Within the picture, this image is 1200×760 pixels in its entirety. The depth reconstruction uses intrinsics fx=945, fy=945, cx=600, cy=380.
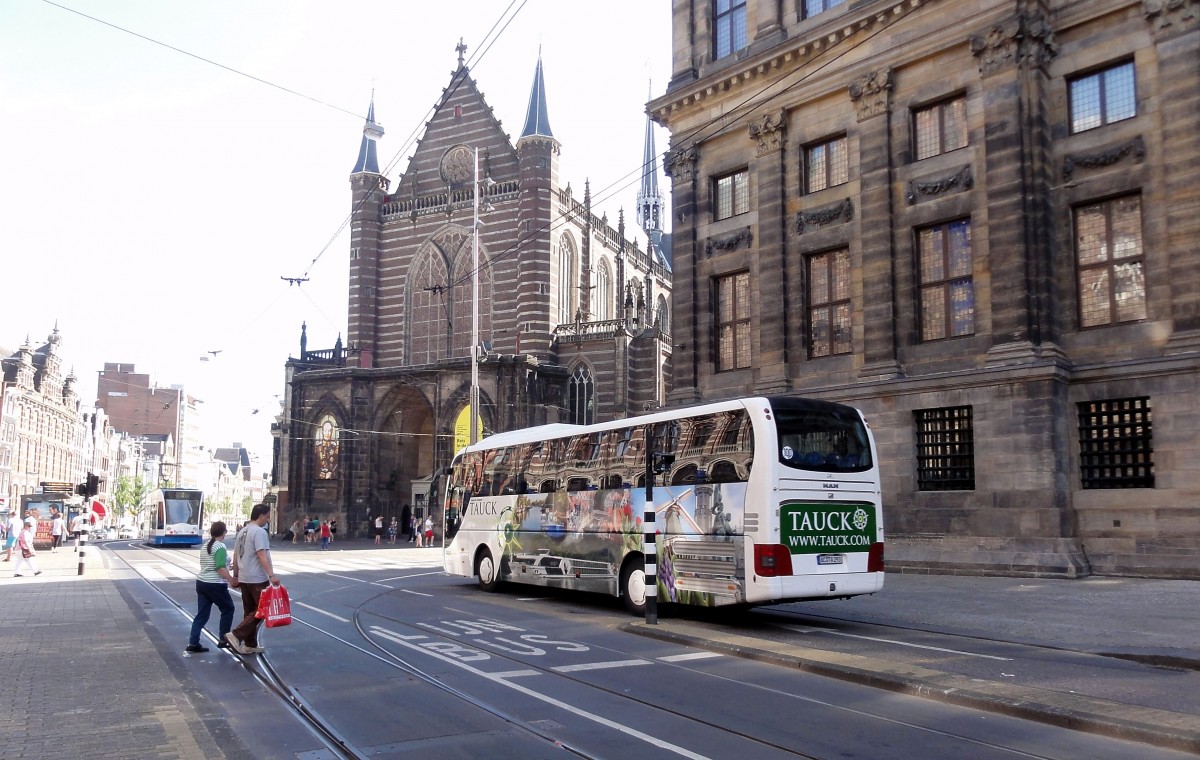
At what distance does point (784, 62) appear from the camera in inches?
1013

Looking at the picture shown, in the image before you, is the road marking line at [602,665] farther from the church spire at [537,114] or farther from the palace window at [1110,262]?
the church spire at [537,114]

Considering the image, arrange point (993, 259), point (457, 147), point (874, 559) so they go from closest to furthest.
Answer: point (874, 559) → point (993, 259) → point (457, 147)

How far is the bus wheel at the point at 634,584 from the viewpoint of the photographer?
1475 centimetres

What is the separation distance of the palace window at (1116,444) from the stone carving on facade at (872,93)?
8877mm

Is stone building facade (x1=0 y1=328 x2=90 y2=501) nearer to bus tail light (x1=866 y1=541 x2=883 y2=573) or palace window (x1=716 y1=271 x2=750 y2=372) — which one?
palace window (x1=716 y1=271 x2=750 y2=372)

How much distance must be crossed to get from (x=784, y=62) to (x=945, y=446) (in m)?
11.3

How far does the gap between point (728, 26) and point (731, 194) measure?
Answer: 16.8 feet

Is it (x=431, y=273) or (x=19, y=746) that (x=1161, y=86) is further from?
(x=431, y=273)

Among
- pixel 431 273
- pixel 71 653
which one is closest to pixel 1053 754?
pixel 71 653

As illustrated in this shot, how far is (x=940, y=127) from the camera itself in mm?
23266

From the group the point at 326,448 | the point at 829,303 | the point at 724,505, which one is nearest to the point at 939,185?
the point at 829,303

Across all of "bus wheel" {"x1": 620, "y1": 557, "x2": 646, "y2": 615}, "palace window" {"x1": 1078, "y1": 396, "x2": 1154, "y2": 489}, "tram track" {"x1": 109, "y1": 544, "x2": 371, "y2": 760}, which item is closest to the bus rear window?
"bus wheel" {"x1": 620, "y1": 557, "x2": 646, "y2": 615}

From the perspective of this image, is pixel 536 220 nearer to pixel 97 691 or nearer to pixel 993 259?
pixel 993 259

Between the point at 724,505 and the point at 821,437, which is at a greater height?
the point at 821,437
